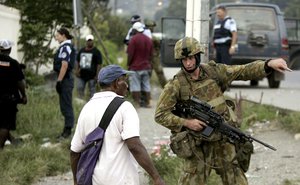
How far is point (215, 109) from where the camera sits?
5.23 metres

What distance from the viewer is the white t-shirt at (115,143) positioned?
4359 millimetres

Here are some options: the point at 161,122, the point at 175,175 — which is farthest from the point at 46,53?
the point at 161,122

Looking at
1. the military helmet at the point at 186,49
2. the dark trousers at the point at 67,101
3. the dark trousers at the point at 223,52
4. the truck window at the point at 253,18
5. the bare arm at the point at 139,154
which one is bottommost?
the dark trousers at the point at 67,101

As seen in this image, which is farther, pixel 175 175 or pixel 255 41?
pixel 255 41

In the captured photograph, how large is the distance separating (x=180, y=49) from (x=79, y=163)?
3.99 feet

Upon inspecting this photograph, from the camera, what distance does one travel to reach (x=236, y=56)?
16.4 metres

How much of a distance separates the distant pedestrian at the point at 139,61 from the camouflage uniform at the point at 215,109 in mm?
7475

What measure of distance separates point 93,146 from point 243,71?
149 cm

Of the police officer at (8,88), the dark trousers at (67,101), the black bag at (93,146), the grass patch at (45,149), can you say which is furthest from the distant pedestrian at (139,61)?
the black bag at (93,146)

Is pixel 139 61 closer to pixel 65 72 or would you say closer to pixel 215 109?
pixel 65 72

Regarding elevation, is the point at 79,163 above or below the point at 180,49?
below

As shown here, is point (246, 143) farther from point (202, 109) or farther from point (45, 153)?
point (45, 153)

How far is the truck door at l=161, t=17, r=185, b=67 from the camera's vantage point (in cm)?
1566

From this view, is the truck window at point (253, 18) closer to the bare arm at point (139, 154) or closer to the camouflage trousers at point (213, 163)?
the camouflage trousers at point (213, 163)
